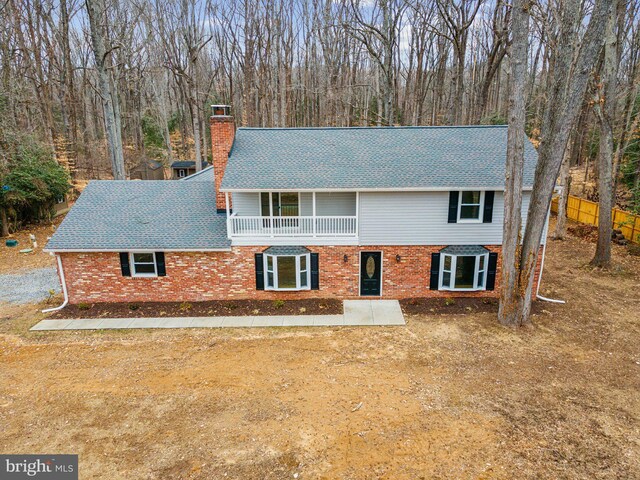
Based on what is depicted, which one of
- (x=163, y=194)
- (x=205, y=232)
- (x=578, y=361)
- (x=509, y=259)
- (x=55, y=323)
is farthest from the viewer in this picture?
(x=163, y=194)

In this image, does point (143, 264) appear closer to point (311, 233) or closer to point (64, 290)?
point (64, 290)

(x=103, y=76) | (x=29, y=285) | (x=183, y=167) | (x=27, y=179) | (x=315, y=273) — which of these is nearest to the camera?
(x=315, y=273)

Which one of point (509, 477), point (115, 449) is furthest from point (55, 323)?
point (509, 477)

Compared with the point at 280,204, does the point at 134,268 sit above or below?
below

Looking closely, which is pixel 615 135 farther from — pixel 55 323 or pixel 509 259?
pixel 55 323

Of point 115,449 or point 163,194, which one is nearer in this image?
point 115,449

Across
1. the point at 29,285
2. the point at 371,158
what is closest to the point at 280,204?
the point at 371,158

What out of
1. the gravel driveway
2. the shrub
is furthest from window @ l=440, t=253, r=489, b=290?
the shrub

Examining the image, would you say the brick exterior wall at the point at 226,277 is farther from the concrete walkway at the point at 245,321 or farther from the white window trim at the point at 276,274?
the concrete walkway at the point at 245,321
